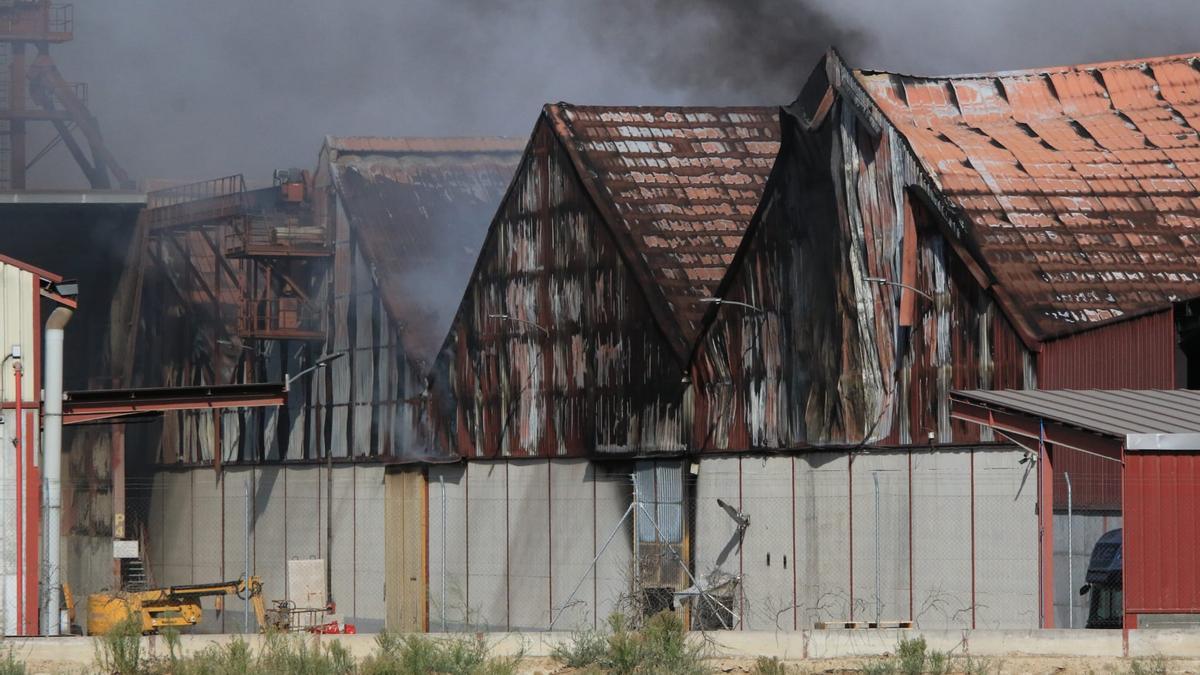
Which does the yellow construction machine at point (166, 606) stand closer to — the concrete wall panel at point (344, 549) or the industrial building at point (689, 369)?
the industrial building at point (689, 369)

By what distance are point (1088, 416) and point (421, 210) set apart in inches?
1125

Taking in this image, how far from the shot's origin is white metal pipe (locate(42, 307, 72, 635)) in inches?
1068

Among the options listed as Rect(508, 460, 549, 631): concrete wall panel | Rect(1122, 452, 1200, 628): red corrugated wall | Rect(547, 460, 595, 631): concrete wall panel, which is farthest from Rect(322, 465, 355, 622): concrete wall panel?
Rect(1122, 452, 1200, 628): red corrugated wall

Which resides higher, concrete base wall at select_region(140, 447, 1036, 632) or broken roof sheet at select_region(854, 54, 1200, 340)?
broken roof sheet at select_region(854, 54, 1200, 340)

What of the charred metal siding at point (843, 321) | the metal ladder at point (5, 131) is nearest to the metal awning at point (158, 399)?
the charred metal siding at point (843, 321)

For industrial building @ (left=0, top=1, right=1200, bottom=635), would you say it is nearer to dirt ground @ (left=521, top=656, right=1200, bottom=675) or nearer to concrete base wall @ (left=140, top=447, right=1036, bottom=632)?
concrete base wall @ (left=140, top=447, right=1036, bottom=632)

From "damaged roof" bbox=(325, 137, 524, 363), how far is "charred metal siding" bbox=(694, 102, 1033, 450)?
40.0ft

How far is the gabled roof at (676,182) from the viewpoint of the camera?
34.8 metres

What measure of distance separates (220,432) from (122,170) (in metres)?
16.4

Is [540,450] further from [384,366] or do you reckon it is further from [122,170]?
[122,170]

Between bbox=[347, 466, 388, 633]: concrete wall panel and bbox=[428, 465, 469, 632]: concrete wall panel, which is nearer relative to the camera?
bbox=[428, 465, 469, 632]: concrete wall panel

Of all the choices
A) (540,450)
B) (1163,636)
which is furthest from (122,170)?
(1163,636)

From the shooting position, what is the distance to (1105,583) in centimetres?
2456

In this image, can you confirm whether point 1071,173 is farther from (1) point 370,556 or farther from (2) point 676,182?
(1) point 370,556
